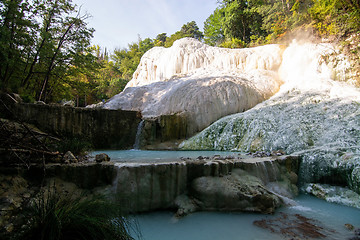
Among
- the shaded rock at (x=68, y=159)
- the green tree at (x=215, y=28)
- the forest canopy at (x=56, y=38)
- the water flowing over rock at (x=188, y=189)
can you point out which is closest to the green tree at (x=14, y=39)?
the forest canopy at (x=56, y=38)

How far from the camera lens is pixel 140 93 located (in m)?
15.1

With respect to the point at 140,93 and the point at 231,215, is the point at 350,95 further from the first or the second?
the point at 140,93

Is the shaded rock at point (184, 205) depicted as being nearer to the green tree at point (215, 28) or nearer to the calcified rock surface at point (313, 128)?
the calcified rock surface at point (313, 128)

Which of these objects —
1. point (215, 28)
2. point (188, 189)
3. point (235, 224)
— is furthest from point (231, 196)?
point (215, 28)

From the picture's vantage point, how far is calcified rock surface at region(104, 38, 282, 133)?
428 inches

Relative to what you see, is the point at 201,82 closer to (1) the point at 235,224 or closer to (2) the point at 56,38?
(2) the point at 56,38

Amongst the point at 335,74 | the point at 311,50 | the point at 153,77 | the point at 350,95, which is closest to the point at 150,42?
the point at 153,77

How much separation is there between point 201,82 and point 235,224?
10.2m

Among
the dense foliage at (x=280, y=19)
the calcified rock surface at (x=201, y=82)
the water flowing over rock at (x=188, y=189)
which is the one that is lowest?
the water flowing over rock at (x=188, y=189)

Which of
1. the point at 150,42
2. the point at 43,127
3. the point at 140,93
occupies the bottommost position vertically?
the point at 43,127

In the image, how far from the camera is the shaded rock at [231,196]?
3.43m

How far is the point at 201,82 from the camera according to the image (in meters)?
12.4

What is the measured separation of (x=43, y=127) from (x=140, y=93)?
836 centimetres

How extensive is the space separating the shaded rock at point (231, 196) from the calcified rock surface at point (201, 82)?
6500 mm
